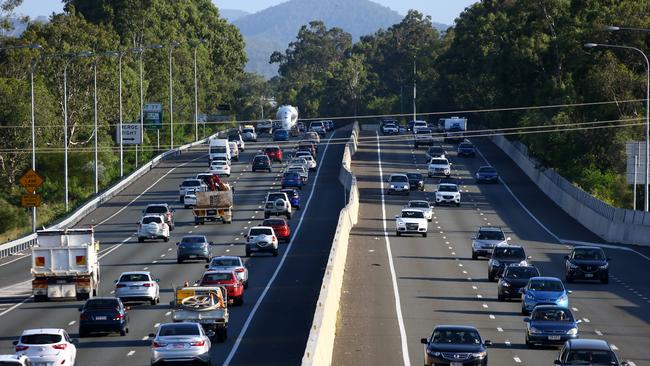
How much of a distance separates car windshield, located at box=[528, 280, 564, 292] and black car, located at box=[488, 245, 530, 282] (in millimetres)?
9338

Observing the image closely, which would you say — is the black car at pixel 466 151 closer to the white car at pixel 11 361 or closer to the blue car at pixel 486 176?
the blue car at pixel 486 176

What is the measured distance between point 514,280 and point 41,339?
746 inches

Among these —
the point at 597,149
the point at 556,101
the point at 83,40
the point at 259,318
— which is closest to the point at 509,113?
the point at 556,101

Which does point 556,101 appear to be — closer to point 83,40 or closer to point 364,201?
point 364,201

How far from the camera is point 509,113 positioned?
136 m

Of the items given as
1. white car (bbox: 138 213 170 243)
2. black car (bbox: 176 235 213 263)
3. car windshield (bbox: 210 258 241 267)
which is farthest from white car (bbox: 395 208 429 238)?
car windshield (bbox: 210 258 241 267)

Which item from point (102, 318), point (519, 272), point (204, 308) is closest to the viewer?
point (204, 308)

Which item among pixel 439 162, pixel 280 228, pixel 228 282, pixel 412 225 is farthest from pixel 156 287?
pixel 439 162

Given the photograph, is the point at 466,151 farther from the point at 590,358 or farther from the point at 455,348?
the point at 590,358

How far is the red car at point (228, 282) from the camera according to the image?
44188 mm

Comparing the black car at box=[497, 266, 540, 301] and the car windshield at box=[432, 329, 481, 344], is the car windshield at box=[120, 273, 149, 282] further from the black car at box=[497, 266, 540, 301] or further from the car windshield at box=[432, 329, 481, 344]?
the car windshield at box=[432, 329, 481, 344]

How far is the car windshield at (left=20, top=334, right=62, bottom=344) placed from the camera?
31938 millimetres

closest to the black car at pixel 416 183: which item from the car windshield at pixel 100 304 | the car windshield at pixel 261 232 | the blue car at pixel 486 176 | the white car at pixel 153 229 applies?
the blue car at pixel 486 176

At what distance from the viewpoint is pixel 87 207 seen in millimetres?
86062
